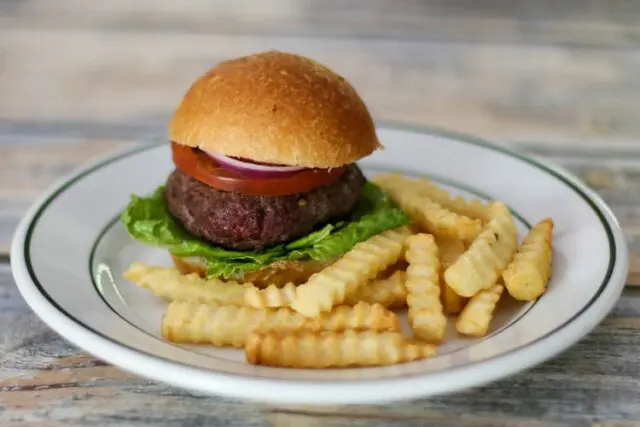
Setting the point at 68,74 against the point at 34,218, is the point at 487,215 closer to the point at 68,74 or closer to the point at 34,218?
A: the point at 34,218

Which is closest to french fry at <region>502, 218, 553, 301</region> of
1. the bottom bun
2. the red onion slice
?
the bottom bun

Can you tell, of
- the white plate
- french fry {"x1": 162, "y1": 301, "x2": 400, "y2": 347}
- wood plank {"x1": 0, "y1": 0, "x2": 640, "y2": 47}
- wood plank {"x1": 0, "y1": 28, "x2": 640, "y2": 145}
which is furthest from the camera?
wood plank {"x1": 0, "y1": 0, "x2": 640, "y2": 47}

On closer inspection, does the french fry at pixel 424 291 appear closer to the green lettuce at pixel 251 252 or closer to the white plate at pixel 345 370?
the white plate at pixel 345 370

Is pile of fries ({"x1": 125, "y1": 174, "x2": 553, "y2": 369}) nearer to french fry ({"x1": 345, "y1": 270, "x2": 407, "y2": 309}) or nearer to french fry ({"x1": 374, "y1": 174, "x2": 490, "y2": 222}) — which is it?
french fry ({"x1": 345, "y1": 270, "x2": 407, "y2": 309})

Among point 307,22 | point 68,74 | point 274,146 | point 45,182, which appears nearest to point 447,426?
point 274,146

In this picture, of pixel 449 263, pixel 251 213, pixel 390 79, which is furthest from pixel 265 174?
pixel 390 79

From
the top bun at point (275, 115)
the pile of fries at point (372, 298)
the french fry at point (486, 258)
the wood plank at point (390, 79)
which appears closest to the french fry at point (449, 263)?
the pile of fries at point (372, 298)
